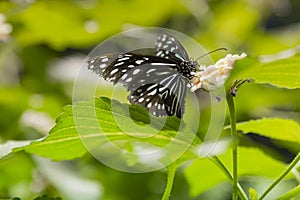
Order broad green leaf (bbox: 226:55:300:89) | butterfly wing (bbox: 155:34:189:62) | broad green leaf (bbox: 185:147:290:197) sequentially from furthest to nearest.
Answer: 1. broad green leaf (bbox: 185:147:290:197)
2. butterfly wing (bbox: 155:34:189:62)
3. broad green leaf (bbox: 226:55:300:89)

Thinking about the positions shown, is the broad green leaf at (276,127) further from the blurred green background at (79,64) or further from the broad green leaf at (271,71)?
the blurred green background at (79,64)

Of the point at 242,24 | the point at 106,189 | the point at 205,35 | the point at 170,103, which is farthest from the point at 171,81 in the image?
the point at 242,24

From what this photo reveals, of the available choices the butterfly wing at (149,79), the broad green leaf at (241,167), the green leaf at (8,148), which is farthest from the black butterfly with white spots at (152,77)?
the broad green leaf at (241,167)

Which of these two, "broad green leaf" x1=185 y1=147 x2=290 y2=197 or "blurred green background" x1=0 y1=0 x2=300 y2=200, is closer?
"broad green leaf" x1=185 y1=147 x2=290 y2=197

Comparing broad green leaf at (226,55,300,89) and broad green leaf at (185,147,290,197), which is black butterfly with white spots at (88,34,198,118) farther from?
broad green leaf at (185,147,290,197)

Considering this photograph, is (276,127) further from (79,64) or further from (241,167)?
(79,64)

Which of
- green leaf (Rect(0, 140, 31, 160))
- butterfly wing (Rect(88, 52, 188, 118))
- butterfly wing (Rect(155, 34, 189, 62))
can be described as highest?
butterfly wing (Rect(155, 34, 189, 62))

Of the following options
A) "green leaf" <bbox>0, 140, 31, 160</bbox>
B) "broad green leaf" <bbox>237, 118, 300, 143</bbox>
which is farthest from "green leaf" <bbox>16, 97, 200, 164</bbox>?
"broad green leaf" <bbox>237, 118, 300, 143</bbox>

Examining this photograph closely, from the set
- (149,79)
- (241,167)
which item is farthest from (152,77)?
(241,167)
